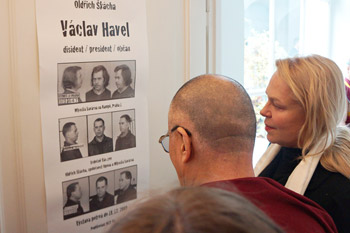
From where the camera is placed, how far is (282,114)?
1398 millimetres

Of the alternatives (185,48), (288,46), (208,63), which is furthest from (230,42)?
(288,46)

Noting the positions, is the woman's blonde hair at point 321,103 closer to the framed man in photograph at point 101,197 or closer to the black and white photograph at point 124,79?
the black and white photograph at point 124,79

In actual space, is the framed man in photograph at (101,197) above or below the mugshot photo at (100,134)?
below

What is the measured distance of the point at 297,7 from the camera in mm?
3197

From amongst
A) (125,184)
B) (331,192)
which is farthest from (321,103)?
(125,184)

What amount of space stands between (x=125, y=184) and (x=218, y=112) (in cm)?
58

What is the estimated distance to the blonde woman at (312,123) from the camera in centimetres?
133

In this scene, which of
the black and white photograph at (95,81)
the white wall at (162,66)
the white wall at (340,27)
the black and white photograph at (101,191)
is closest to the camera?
the black and white photograph at (95,81)

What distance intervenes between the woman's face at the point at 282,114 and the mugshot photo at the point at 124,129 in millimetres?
483

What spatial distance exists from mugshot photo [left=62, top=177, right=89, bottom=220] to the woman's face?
67 centimetres

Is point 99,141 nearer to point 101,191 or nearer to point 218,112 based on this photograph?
point 101,191

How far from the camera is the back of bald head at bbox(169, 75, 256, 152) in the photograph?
110 cm
